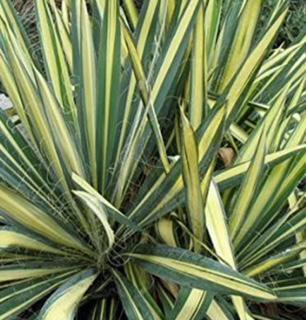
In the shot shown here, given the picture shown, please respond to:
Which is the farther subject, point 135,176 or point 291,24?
point 291,24

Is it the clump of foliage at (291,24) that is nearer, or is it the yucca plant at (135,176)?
the yucca plant at (135,176)

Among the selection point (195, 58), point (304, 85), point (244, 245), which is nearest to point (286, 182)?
point (244, 245)

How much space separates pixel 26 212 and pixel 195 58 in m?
0.47

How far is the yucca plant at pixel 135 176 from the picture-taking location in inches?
60.4

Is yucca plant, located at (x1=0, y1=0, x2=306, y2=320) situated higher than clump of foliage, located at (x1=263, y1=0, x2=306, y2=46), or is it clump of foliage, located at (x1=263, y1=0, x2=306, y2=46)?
yucca plant, located at (x1=0, y1=0, x2=306, y2=320)

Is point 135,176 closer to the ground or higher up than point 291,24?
higher up

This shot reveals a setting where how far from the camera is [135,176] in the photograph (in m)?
1.75

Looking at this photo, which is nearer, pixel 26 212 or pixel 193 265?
pixel 193 265

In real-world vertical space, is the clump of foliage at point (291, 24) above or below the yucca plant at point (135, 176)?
below

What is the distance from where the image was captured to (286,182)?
1.71 m

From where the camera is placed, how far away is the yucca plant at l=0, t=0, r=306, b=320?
1.54m

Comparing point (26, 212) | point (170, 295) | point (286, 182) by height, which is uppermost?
point (26, 212)

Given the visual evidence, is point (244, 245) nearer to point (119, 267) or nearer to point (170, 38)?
point (119, 267)

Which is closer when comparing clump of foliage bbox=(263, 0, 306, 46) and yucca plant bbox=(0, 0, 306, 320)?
yucca plant bbox=(0, 0, 306, 320)
